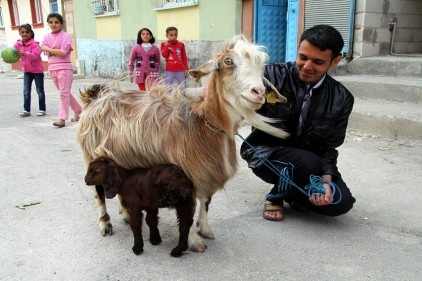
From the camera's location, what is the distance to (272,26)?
28.0 feet

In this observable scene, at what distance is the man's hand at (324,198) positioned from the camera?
112 inches

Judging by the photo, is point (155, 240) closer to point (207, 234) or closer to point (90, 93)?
point (207, 234)

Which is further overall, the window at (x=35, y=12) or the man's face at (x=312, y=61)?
the window at (x=35, y=12)

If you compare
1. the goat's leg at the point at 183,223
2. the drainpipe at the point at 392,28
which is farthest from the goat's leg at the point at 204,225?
the drainpipe at the point at 392,28

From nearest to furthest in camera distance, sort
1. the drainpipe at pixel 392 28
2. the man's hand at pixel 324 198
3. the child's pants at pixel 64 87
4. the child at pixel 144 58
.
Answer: the man's hand at pixel 324 198
the child's pants at pixel 64 87
the drainpipe at pixel 392 28
the child at pixel 144 58

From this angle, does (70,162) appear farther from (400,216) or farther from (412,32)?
(412,32)

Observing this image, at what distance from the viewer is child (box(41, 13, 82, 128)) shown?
6535mm

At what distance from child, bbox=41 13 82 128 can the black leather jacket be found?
4362 mm

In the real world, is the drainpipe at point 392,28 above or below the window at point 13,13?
below

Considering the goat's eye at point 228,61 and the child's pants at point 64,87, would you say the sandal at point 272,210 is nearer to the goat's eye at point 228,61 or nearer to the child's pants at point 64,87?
the goat's eye at point 228,61

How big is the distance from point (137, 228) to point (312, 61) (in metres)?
1.60

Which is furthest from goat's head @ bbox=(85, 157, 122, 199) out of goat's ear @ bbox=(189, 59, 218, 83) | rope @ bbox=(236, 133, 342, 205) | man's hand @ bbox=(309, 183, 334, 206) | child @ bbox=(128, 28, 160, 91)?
child @ bbox=(128, 28, 160, 91)

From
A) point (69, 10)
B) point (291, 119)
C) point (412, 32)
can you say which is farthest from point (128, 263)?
point (69, 10)

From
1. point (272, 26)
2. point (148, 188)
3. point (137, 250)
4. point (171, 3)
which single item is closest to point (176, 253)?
point (137, 250)
